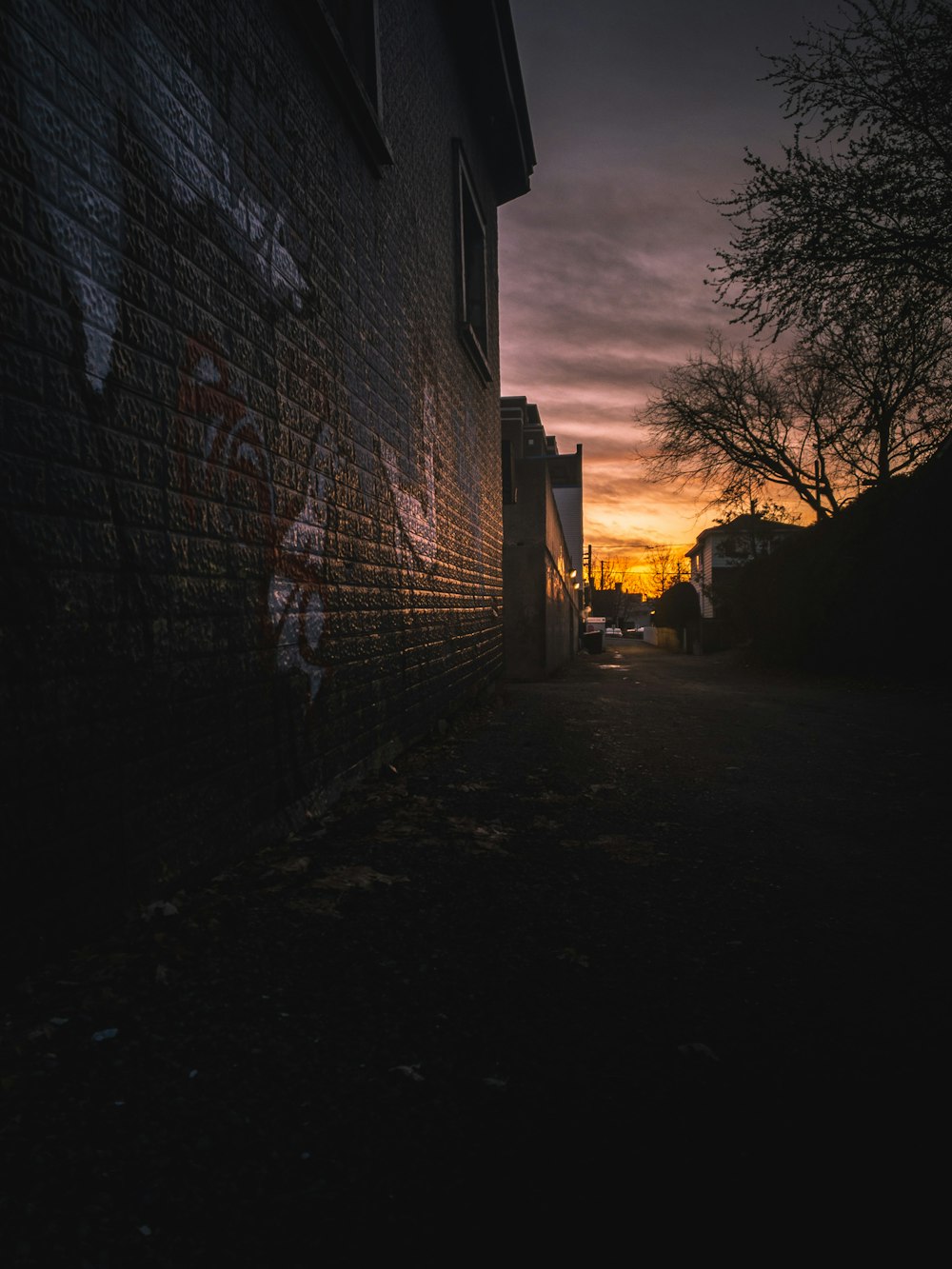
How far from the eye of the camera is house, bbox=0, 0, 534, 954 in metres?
1.65

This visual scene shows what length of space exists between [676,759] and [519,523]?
825 centimetres

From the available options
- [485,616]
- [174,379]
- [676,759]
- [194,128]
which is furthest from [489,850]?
[485,616]

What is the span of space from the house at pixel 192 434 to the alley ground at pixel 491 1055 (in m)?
0.38

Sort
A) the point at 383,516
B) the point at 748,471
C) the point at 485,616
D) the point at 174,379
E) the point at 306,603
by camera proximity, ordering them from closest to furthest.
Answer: the point at 174,379 → the point at 306,603 → the point at 383,516 → the point at 485,616 → the point at 748,471

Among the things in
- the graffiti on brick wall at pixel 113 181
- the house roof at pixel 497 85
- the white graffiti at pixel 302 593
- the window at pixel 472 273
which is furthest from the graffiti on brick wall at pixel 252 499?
the house roof at pixel 497 85

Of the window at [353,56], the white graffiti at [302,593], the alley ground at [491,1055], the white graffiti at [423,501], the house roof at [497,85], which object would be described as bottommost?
the alley ground at [491,1055]

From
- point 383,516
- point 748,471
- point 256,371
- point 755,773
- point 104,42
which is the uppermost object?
point 748,471

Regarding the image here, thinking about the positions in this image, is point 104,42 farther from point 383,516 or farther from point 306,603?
point 383,516

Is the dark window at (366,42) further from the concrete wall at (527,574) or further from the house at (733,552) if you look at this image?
the house at (733,552)

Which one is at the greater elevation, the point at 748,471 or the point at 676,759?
the point at 748,471

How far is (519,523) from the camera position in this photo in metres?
12.5

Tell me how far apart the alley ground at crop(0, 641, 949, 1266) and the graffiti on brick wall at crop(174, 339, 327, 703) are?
0.94m

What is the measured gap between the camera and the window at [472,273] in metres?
7.23

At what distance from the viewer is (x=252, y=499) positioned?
266 cm
